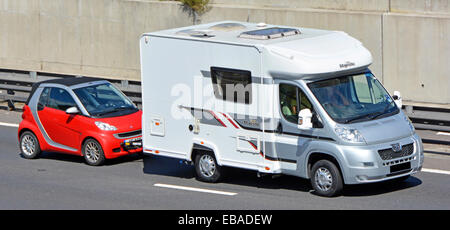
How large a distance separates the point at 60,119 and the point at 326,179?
6.18 meters

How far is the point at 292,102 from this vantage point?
1436 centimetres

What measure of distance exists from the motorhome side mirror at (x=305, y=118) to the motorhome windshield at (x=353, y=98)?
0.33m

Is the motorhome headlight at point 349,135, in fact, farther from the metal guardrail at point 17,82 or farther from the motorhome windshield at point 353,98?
the metal guardrail at point 17,82

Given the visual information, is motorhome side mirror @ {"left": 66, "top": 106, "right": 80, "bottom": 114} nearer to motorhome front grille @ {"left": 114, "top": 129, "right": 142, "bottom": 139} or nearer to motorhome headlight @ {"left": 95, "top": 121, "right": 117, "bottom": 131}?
motorhome headlight @ {"left": 95, "top": 121, "right": 117, "bottom": 131}

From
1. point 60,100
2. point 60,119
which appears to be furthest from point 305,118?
point 60,100

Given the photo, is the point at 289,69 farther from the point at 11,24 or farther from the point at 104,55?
the point at 11,24

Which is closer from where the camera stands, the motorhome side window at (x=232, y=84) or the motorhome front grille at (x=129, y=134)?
the motorhome side window at (x=232, y=84)

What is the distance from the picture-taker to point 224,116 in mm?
15086

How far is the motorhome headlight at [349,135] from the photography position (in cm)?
1374

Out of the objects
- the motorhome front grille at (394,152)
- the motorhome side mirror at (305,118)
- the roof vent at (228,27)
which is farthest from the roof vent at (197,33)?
the motorhome front grille at (394,152)

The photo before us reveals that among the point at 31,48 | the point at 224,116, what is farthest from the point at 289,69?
the point at 31,48

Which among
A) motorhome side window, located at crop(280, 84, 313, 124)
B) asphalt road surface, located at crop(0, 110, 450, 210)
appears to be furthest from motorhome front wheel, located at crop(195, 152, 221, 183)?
motorhome side window, located at crop(280, 84, 313, 124)

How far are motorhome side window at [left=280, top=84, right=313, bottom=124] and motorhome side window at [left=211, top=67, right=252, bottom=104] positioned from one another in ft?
1.99

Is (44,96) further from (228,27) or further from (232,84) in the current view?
(232,84)
